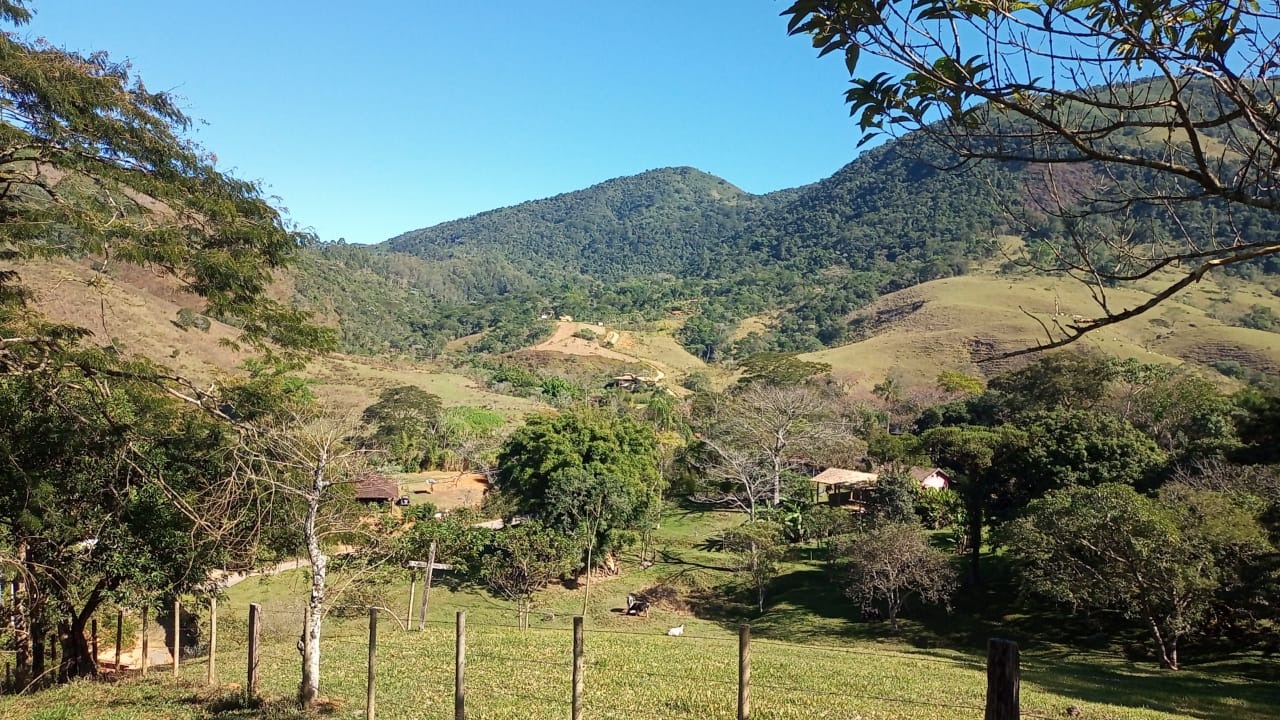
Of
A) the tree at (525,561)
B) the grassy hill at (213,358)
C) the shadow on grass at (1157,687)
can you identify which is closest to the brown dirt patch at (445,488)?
the grassy hill at (213,358)

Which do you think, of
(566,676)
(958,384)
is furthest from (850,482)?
(958,384)

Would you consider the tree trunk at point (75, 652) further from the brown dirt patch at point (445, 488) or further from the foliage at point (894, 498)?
the brown dirt patch at point (445, 488)

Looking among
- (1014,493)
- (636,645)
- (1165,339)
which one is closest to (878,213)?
(1165,339)

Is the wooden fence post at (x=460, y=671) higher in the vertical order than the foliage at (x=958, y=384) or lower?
lower

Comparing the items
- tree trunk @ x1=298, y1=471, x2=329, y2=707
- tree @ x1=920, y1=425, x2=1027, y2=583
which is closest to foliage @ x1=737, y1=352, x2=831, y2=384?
tree @ x1=920, y1=425, x2=1027, y2=583

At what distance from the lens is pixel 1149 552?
57.3 ft

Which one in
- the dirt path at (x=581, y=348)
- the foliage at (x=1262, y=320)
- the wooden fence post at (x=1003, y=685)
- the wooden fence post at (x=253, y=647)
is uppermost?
the foliage at (x=1262, y=320)

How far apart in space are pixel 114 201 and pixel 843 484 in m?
37.8

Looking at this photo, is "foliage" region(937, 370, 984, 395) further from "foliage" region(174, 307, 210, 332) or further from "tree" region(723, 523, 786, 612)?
"foliage" region(174, 307, 210, 332)

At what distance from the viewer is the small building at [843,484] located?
38.8 m

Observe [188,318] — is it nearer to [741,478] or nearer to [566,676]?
[566,676]

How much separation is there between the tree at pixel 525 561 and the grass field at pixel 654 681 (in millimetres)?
1691

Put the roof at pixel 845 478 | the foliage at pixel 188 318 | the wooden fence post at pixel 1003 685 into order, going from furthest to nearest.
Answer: the roof at pixel 845 478 < the foliage at pixel 188 318 < the wooden fence post at pixel 1003 685

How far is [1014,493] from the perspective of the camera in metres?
27.6
